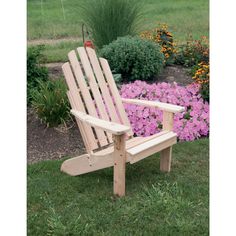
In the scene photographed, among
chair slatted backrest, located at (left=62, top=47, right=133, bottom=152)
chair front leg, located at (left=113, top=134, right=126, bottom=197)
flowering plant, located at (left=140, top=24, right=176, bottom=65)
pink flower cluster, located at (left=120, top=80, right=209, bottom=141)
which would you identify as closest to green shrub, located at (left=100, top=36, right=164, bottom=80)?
pink flower cluster, located at (left=120, top=80, right=209, bottom=141)

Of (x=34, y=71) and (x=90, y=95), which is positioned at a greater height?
(x=90, y=95)

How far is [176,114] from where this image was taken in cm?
458

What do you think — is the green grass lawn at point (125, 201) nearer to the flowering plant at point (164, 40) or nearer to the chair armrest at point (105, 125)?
the chair armrest at point (105, 125)

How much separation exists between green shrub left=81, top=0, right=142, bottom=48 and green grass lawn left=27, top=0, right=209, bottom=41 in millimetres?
2222

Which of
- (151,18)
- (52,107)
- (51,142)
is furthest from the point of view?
(151,18)

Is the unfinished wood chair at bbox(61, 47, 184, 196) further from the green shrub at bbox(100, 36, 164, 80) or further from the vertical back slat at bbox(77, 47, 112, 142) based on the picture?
the green shrub at bbox(100, 36, 164, 80)

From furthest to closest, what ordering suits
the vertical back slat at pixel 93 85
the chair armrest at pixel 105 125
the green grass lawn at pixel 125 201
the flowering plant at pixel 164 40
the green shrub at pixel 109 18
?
1. the flowering plant at pixel 164 40
2. the green shrub at pixel 109 18
3. the vertical back slat at pixel 93 85
4. the chair armrest at pixel 105 125
5. the green grass lawn at pixel 125 201

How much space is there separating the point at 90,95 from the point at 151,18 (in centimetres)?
785

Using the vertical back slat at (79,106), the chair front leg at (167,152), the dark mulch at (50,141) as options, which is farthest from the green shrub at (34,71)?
the chair front leg at (167,152)

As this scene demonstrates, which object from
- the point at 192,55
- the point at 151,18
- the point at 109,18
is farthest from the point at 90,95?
the point at 151,18

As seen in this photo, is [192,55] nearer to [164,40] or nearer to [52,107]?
[164,40]

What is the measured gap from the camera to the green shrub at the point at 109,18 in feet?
20.3

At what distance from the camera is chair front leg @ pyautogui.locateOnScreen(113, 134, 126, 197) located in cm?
300
